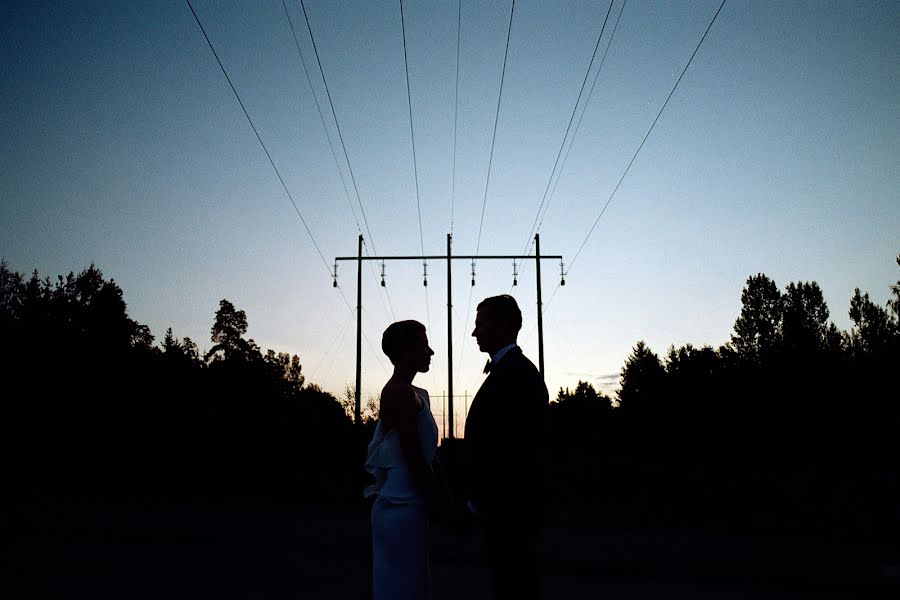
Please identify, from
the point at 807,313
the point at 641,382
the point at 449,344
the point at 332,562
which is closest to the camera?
the point at 332,562

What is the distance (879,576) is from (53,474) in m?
33.5

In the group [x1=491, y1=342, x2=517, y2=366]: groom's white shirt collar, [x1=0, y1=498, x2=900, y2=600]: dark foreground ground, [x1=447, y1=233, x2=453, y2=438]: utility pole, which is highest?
[x1=447, y1=233, x2=453, y2=438]: utility pole

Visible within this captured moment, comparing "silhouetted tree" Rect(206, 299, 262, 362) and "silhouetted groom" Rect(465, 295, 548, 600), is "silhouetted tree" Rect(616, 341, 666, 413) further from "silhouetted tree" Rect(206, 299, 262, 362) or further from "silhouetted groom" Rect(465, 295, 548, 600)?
"silhouetted groom" Rect(465, 295, 548, 600)

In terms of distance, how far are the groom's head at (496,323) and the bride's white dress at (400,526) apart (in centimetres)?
62

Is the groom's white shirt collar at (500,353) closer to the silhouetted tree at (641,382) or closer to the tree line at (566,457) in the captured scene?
the tree line at (566,457)

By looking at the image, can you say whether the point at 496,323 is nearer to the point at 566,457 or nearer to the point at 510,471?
the point at 510,471

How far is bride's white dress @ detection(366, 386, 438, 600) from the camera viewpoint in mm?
3695

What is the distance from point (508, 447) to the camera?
12.1ft

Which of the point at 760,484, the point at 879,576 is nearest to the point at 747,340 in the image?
the point at 760,484

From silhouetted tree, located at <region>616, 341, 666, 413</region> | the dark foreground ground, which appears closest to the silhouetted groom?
the dark foreground ground

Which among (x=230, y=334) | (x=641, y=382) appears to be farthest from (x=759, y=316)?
(x=230, y=334)

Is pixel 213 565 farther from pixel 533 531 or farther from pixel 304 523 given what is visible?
pixel 533 531

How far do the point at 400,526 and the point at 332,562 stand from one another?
6264 millimetres

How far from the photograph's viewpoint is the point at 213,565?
8.88 m
